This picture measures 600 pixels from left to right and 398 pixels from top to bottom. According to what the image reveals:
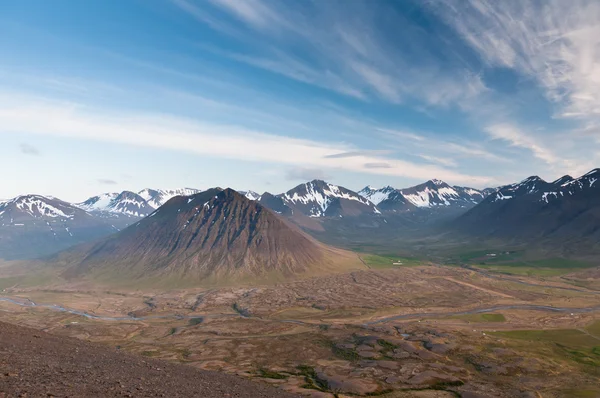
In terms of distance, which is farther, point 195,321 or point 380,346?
point 195,321

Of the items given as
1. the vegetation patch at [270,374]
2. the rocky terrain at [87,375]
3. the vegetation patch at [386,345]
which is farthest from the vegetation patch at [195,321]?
the rocky terrain at [87,375]

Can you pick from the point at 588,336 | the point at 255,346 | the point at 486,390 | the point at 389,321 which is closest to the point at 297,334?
the point at 255,346

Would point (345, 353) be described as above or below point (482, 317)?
below

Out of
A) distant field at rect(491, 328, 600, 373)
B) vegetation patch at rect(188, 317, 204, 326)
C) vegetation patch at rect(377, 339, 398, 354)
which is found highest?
distant field at rect(491, 328, 600, 373)

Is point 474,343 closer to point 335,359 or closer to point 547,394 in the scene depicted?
point 547,394

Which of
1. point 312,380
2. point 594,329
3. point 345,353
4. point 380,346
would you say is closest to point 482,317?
point 594,329

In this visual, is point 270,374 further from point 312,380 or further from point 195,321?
point 195,321

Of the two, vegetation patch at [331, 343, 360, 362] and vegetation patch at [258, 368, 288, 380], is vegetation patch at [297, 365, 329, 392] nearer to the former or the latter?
vegetation patch at [258, 368, 288, 380]

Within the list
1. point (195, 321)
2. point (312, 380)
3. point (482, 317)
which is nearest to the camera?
point (312, 380)

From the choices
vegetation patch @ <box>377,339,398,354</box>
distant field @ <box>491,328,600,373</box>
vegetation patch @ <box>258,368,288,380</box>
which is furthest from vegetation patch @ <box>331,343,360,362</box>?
distant field @ <box>491,328,600,373</box>

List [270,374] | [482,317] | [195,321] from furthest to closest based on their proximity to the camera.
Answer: [195,321], [482,317], [270,374]

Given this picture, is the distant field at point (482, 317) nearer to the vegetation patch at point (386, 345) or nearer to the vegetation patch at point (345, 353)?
the vegetation patch at point (386, 345)
